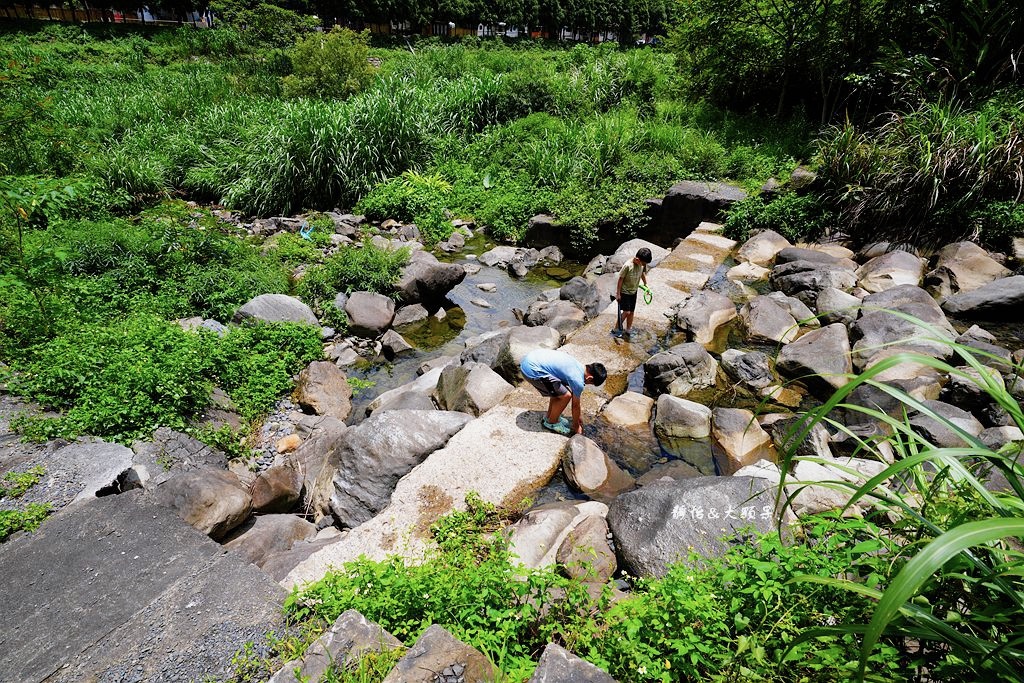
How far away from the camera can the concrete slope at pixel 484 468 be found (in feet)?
12.9

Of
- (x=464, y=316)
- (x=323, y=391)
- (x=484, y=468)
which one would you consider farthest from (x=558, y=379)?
(x=464, y=316)

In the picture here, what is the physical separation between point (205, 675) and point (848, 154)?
10.8 metres

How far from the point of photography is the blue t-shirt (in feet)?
16.0

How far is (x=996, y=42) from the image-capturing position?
9234mm

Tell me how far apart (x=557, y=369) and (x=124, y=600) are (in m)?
3.40

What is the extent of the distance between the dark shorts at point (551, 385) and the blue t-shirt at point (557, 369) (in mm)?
25

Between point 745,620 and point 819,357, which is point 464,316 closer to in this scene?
point 819,357

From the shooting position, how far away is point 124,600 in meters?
3.00

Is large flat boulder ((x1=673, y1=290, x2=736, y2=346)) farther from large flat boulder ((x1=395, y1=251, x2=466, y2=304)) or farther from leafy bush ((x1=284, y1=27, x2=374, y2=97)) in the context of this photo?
leafy bush ((x1=284, y1=27, x2=374, y2=97))

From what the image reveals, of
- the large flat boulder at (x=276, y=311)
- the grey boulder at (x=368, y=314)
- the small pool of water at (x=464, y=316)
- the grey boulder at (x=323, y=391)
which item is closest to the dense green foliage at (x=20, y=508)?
the grey boulder at (x=323, y=391)

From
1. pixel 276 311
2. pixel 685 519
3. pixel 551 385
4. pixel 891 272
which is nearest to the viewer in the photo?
pixel 685 519

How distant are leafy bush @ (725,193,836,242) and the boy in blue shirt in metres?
6.52

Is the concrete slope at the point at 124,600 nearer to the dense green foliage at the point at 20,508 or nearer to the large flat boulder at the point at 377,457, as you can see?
the dense green foliage at the point at 20,508

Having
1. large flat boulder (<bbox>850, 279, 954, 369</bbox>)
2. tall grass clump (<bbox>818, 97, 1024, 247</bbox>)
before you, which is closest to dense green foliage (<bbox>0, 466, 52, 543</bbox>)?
large flat boulder (<bbox>850, 279, 954, 369</bbox>)
